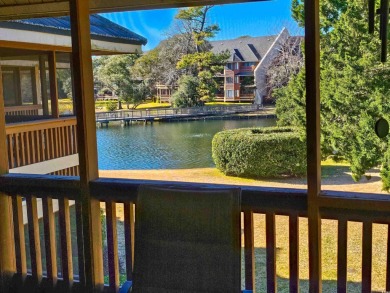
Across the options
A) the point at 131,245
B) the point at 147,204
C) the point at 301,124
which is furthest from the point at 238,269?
the point at 301,124

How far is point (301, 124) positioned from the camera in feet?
18.5

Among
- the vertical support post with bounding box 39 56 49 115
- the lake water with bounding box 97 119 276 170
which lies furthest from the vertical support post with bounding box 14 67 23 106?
the lake water with bounding box 97 119 276 170

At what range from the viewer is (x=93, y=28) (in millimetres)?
6688

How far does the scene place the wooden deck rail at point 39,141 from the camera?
233 inches

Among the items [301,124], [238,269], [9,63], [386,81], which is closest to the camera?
[238,269]

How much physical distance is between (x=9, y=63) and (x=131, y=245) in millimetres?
9025

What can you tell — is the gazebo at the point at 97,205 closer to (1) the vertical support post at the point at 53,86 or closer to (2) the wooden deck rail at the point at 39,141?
(2) the wooden deck rail at the point at 39,141

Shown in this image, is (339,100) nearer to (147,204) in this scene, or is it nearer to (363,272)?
(363,272)

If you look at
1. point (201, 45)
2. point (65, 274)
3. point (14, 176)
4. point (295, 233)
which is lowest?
point (65, 274)

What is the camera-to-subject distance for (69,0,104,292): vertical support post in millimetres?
2408

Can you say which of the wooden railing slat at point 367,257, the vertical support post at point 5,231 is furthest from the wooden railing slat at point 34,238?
the wooden railing slat at point 367,257

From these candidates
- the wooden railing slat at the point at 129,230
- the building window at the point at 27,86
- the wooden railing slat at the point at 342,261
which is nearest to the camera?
the wooden railing slat at the point at 342,261

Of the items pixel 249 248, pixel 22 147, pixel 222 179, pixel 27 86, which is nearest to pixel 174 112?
pixel 222 179

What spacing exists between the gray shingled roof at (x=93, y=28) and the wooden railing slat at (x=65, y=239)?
3673mm
